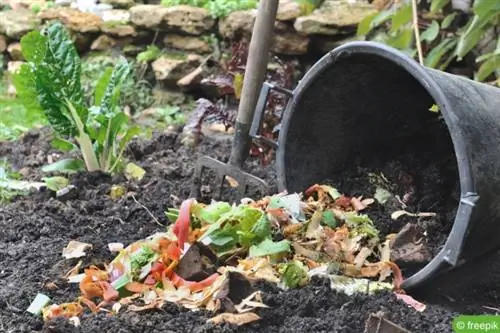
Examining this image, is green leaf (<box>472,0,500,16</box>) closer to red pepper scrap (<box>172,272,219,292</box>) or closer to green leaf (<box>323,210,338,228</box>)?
green leaf (<box>323,210,338,228</box>)

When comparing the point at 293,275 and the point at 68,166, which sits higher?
the point at 293,275

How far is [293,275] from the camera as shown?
202 centimetres

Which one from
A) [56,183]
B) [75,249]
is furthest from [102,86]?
[75,249]

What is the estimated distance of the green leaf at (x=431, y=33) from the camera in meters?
3.78

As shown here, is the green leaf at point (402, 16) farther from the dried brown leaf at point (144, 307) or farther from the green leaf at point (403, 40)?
the dried brown leaf at point (144, 307)

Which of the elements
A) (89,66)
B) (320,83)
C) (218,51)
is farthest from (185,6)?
(320,83)

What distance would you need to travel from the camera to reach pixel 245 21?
477cm

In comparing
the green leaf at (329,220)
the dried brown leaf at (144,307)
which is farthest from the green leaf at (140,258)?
the green leaf at (329,220)

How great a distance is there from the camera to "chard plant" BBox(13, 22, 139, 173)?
3271mm

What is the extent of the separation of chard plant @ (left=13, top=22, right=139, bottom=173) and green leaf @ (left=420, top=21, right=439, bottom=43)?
1.39 metres

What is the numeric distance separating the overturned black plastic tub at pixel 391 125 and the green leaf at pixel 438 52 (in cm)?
98

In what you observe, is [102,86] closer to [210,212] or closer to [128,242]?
[128,242]

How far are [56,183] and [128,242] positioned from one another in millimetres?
787

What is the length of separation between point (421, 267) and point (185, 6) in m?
3.32
